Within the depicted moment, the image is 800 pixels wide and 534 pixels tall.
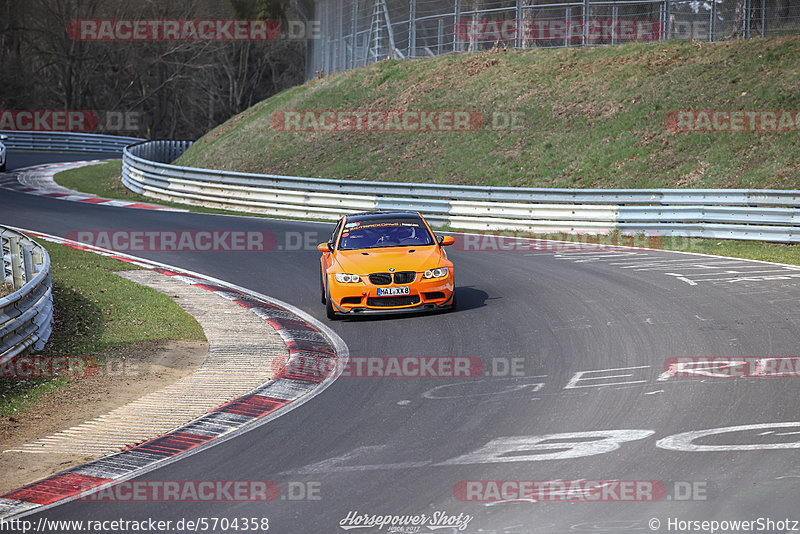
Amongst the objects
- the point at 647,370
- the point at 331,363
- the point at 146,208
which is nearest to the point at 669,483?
the point at 647,370

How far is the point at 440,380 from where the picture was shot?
965 centimetres

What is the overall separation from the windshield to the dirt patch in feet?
10.8

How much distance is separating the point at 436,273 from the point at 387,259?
0.76 meters

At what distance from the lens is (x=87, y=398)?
936cm

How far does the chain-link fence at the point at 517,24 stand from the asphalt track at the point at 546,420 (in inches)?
703

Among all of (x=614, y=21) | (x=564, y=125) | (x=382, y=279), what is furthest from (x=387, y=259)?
(x=614, y=21)

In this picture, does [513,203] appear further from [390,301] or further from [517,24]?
[517,24]

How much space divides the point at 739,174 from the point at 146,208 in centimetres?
1683

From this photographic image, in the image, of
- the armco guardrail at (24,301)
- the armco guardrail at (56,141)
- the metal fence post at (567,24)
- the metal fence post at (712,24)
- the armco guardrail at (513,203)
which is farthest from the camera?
the armco guardrail at (56,141)

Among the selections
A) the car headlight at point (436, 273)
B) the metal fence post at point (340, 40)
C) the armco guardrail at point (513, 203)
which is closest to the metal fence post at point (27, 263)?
the car headlight at point (436, 273)

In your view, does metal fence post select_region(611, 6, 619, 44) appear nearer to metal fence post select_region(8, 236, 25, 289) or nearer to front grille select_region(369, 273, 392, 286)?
front grille select_region(369, 273, 392, 286)

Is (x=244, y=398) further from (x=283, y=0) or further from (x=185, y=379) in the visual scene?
(x=283, y=0)

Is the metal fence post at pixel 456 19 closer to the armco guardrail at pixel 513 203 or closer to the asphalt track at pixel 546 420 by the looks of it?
the armco guardrail at pixel 513 203

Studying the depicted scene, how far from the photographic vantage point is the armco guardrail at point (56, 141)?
49.1 m
